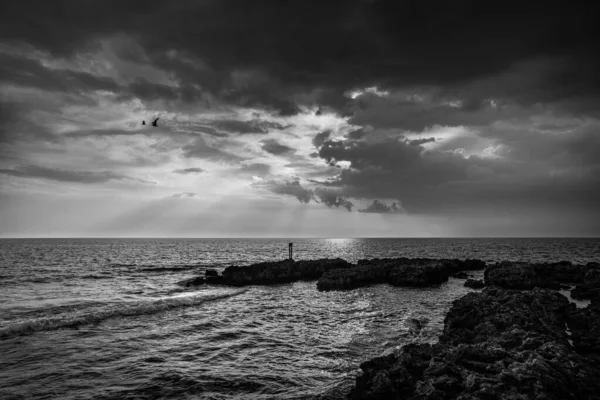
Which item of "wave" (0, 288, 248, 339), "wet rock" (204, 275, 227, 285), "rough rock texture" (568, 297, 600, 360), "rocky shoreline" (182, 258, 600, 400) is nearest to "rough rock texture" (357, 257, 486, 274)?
"wet rock" (204, 275, 227, 285)

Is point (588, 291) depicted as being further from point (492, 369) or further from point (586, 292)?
point (492, 369)

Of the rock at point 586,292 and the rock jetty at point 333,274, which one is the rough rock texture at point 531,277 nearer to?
the rock at point 586,292

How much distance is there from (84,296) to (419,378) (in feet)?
133

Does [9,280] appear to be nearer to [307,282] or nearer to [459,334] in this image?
[307,282]

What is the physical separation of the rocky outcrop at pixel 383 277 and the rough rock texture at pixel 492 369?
90.2ft

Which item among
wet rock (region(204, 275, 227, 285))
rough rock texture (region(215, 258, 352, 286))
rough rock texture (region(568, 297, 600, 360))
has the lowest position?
wet rock (region(204, 275, 227, 285))

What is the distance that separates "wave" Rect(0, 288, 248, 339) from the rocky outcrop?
1683cm

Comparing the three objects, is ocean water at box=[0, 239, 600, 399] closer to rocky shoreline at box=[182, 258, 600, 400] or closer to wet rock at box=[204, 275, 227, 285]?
rocky shoreline at box=[182, 258, 600, 400]

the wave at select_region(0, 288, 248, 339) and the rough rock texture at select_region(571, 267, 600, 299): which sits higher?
the rough rock texture at select_region(571, 267, 600, 299)

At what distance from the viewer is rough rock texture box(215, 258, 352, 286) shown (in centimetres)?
5294

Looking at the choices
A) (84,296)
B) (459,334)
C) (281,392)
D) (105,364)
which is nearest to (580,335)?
(459,334)

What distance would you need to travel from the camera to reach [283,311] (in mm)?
32656

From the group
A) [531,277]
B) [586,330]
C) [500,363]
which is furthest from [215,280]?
[500,363]

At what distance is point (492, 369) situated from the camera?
12797mm
